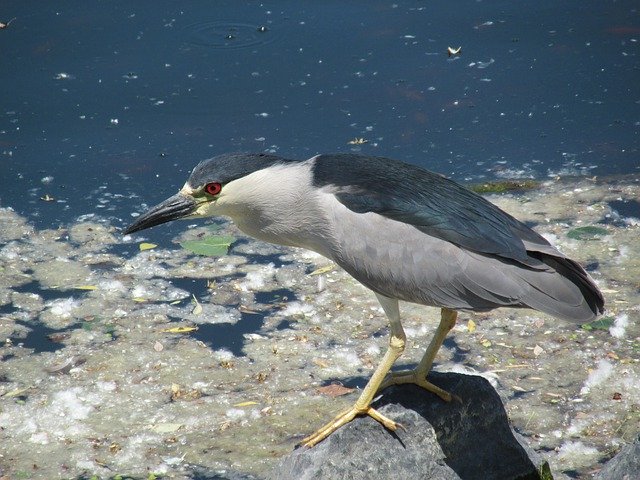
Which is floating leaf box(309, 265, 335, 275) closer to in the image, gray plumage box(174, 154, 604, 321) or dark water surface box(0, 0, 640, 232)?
dark water surface box(0, 0, 640, 232)

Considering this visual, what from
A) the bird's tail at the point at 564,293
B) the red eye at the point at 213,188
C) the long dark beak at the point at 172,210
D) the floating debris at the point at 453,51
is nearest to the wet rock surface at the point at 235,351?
the bird's tail at the point at 564,293

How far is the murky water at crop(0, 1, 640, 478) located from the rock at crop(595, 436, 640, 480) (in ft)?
1.56

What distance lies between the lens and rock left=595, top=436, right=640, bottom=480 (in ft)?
11.4

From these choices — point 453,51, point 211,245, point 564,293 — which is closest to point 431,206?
point 564,293

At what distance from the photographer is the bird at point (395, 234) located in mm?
3762

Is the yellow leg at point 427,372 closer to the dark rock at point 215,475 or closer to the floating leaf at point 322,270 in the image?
the dark rock at point 215,475

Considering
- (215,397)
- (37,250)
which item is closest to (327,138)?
(37,250)

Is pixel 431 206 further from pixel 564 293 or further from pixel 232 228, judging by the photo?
pixel 232 228

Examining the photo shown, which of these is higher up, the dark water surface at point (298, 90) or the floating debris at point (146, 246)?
the dark water surface at point (298, 90)

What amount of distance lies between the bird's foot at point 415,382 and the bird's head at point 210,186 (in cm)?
105

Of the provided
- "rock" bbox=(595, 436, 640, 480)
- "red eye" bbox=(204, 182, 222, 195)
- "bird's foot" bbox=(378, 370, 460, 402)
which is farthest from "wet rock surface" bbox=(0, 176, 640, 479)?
"red eye" bbox=(204, 182, 222, 195)

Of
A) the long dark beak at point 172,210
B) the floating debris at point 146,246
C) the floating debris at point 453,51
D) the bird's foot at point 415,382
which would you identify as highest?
the long dark beak at point 172,210

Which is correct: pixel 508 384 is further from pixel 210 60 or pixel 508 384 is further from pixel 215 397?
pixel 210 60

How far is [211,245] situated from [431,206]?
2.20 m
